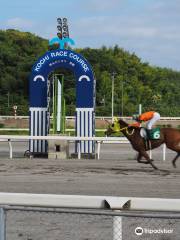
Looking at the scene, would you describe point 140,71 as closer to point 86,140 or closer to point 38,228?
point 86,140

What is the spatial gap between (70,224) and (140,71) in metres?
93.2

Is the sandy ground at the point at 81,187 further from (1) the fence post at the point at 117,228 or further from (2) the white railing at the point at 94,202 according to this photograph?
(2) the white railing at the point at 94,202

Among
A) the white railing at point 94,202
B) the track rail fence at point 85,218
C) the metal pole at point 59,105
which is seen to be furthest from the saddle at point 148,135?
the white railing at point 94,202

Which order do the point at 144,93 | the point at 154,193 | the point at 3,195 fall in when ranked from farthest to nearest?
the point at 144,93, the point at 154,193, the point at 3,195

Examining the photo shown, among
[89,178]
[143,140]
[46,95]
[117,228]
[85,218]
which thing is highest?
[46,95]

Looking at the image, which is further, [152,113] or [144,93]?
[144,93]

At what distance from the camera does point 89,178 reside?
14.9 m

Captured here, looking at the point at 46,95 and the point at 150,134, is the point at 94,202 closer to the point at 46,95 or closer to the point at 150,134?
the point at 150,134

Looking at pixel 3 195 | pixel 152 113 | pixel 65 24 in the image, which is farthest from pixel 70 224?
pixel 65 24

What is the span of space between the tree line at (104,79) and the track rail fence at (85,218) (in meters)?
61.8

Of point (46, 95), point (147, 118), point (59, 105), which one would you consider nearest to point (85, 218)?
point (147, 118)

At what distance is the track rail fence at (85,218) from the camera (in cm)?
523

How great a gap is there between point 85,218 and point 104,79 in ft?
254

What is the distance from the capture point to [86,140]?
2130 cm
